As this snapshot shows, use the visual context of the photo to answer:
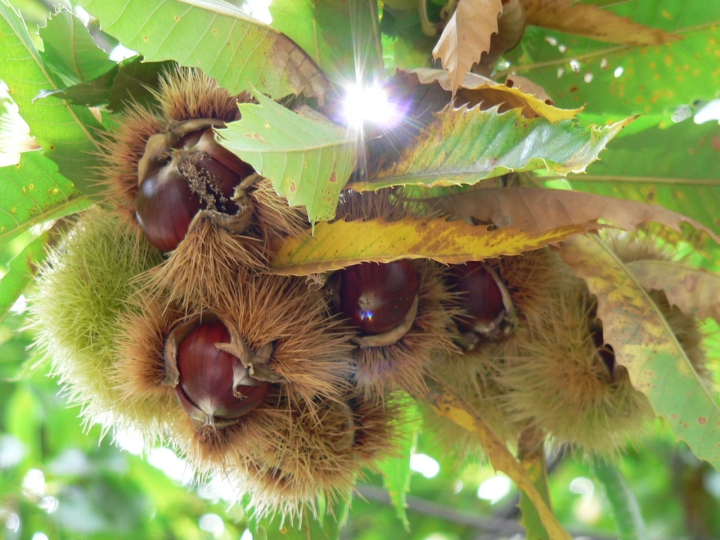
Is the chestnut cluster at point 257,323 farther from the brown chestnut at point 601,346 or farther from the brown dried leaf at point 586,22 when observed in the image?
the brown dried leaf at point 586,22

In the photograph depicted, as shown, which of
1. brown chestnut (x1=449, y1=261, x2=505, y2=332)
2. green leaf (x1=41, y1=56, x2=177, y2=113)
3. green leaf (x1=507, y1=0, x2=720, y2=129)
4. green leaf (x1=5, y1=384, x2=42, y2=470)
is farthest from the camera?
green leaf (x1=5, y1=384, x2=42, y2=470)

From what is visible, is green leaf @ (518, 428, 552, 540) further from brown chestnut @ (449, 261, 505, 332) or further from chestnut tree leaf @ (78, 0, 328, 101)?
chestnut tree leaf @ (78, 0, 328, 101)

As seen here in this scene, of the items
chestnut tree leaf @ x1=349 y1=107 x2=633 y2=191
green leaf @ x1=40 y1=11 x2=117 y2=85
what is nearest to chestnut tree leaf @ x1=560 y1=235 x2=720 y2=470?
chestnut tree leaf @ x1=349 y1=107 x2=633 y2=191

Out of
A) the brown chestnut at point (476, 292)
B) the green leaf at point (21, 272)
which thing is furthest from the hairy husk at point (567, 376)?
the green leaf at point (21, 272)

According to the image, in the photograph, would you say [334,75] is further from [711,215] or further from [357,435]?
[711,215]

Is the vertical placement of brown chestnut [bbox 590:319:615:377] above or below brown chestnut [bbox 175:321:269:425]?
above

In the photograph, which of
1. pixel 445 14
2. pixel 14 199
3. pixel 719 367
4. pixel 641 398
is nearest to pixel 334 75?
pixel 445 14
